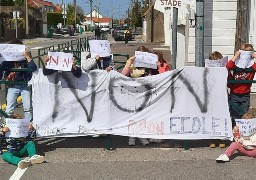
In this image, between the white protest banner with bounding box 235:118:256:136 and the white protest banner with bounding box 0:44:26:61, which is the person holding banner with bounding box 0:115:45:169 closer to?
the white protest banner with bounding box 0:44:26:61

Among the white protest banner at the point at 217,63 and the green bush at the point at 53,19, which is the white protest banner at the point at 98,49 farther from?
the green bush at the point at 53,19

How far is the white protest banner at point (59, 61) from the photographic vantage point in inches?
245

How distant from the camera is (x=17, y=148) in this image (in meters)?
6.01

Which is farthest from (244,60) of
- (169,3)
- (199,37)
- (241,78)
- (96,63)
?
(96,63)

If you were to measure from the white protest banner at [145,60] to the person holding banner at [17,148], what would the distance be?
6.12ft

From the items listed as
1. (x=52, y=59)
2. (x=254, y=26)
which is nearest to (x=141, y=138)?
(x=52, y=59)

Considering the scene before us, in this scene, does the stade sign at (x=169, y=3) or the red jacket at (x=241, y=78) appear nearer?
the red jacket at (x=241, y=78)

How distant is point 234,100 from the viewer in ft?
21.9

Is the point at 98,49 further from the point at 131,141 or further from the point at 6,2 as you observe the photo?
the point at 6,2

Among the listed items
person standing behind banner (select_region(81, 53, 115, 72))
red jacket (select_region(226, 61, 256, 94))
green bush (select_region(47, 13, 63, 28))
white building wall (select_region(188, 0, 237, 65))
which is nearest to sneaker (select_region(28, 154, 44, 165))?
person standing behind banner (select_region(81, 53, 115, 72))

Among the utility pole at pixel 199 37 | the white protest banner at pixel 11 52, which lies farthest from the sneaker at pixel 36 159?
the utility pole at pixel 199 37

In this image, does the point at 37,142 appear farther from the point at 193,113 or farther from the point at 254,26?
the point at 254,26

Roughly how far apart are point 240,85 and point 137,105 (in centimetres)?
163

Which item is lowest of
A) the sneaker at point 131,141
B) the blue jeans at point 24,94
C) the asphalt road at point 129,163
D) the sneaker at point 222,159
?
the asphalt road at point 129,163
